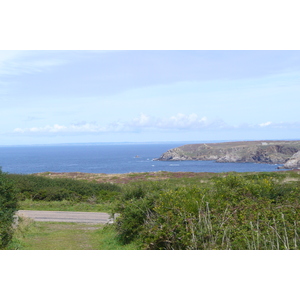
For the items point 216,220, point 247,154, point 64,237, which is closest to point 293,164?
point 247,154

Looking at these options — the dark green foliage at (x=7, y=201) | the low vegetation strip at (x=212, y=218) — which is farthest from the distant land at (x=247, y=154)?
the dark green foliage at (x=7, y=201)

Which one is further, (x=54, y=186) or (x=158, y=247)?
(x=54, y=186)

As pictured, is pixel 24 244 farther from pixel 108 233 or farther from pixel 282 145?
pixel 282 145

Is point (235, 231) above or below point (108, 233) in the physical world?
above

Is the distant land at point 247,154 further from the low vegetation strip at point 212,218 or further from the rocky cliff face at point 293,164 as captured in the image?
the low vegetation strip at point 212,218

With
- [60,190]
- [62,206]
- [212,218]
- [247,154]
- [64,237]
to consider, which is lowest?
[247,154]

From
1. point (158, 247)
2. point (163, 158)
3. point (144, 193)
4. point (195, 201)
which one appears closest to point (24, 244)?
point (144, 193)

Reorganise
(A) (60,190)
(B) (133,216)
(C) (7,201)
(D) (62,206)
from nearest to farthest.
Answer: (B) (133,216) < (C) (7,201) < (D) (62,206) < (A) (60,190)

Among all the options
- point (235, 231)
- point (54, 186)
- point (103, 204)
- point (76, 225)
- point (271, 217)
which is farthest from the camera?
point (54, 186)

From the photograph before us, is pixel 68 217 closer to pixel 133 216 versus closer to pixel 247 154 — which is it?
pixel 133 216

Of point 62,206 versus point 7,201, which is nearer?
point 7,201
